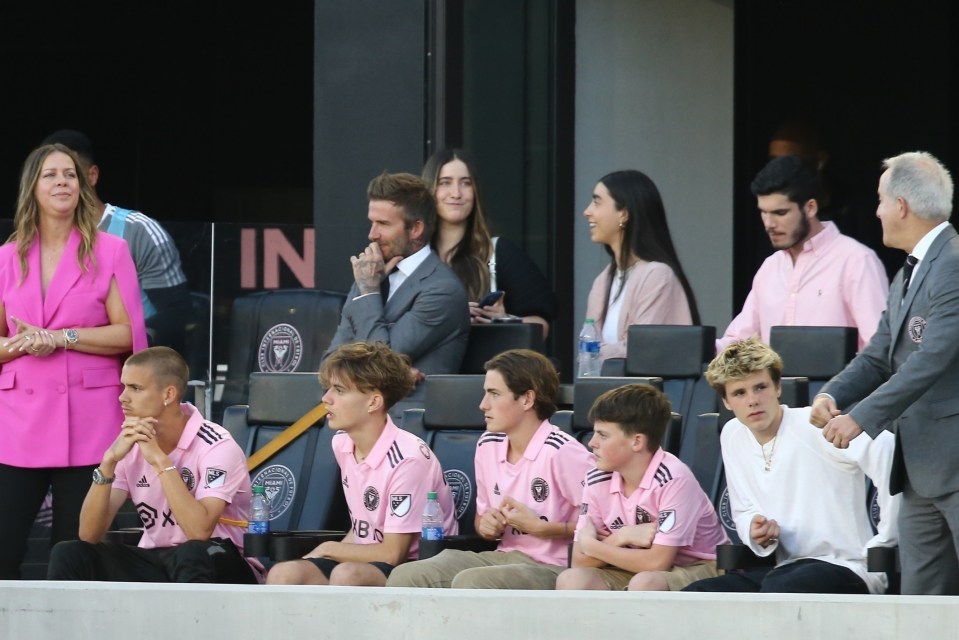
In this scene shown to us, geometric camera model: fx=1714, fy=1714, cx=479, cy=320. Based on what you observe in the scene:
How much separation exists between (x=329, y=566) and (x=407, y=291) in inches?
51.9

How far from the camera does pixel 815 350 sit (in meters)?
6.14

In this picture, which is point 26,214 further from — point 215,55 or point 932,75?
point 215,55

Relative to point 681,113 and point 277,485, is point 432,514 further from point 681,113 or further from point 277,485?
point 681,113

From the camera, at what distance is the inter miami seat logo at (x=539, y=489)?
5738 mm

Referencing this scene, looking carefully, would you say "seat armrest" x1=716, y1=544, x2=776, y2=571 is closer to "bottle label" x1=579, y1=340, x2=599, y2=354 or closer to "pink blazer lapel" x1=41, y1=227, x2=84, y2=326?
"bottle label" x1=579, y1=340, x2=599, y2=354

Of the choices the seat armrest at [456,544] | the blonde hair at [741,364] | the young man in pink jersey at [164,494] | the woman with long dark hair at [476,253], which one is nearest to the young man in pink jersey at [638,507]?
the blonde hair at [741,364]

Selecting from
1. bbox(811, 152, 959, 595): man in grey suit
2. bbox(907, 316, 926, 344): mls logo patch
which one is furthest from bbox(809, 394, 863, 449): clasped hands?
bbox(907, 316, 926, 344): mls logo patch

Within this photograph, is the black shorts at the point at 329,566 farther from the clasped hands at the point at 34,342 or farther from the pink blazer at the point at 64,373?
the clasped hands at the point at 34,342

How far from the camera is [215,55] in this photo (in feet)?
48.6

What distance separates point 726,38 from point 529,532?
596cm

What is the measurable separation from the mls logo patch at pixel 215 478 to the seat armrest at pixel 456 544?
0.75 metres

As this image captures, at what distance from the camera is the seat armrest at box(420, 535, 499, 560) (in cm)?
553

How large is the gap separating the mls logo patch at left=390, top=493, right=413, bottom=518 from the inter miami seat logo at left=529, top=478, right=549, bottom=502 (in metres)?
0.41

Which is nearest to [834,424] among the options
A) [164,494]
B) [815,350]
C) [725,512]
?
[725,512]
